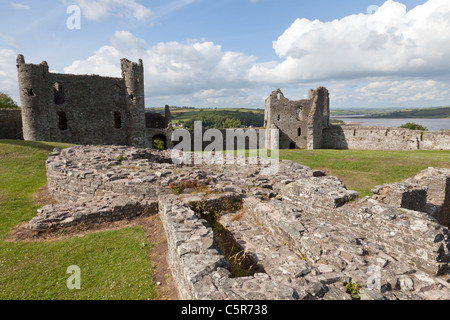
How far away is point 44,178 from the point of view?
588 inches

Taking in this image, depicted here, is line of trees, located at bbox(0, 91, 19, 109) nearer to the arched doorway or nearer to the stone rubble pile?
the arched doorway

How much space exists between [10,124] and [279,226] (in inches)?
1470

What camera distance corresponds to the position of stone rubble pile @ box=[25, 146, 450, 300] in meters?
4.48

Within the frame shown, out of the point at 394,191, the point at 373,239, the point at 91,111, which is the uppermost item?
the point at 91,111

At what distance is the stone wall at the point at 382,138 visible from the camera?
Result: 32.8 meters

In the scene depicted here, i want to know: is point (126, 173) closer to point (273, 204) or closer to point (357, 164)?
point (273, 204)

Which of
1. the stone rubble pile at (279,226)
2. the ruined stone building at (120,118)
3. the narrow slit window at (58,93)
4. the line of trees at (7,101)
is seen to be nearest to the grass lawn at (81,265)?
the stone rubble pile at (279,226)

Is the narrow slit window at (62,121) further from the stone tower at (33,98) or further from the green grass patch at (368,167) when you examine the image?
the green grass patch at (368,167)

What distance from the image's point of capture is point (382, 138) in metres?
38.2

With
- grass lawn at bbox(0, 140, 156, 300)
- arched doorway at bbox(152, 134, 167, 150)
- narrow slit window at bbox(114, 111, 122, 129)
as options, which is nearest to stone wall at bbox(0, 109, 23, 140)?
narrow slit window at bbox(114, 111, 122, 129)

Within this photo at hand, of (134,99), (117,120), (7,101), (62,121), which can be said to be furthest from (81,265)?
(7,101)

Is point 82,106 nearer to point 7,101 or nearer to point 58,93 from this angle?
point 58,93
